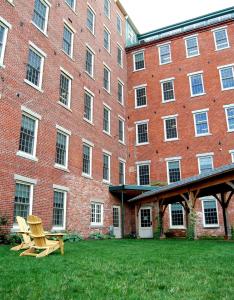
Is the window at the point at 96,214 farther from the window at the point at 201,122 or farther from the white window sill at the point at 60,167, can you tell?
the window at the point at 201,122

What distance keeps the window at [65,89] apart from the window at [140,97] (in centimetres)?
1046

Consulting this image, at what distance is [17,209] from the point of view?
13.9m

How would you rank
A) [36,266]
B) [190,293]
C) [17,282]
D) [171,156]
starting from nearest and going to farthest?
1. [190,293]
2. [17,282]
3. [36,266]
4. [171,156]

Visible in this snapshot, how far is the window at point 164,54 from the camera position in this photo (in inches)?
1139

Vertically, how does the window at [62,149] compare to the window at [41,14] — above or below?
below

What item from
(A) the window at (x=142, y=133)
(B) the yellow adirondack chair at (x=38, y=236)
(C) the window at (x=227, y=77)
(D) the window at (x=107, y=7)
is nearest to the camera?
(B) the yellow adirondack chair at (x=38, y=236)

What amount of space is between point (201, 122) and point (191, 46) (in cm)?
830

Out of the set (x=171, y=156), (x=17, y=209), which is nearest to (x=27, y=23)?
(x=17, y=209)

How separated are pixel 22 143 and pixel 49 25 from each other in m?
8.69

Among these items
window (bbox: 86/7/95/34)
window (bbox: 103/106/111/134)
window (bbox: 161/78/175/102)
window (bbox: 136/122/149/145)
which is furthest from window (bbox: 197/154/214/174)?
Result: window (bbox: 86/7/95/34)

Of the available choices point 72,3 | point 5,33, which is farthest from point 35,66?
point 72,3

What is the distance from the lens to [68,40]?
20.7 metres

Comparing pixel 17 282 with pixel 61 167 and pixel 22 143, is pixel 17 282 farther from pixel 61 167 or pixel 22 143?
pixel 61 167

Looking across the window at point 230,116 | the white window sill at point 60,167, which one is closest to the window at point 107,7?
the window at point 230,116
